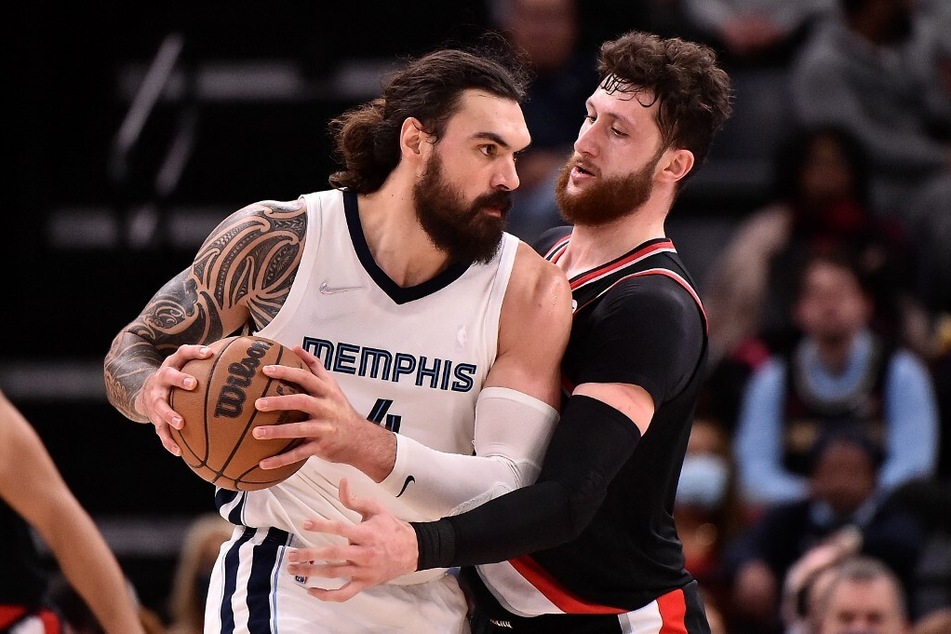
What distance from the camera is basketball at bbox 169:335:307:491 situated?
3.55 m

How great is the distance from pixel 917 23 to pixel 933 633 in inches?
180

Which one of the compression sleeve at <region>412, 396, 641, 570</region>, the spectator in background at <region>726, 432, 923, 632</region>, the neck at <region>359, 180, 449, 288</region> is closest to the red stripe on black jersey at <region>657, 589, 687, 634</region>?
the compression sleeve at <region>412, 396, 641, 570</region>

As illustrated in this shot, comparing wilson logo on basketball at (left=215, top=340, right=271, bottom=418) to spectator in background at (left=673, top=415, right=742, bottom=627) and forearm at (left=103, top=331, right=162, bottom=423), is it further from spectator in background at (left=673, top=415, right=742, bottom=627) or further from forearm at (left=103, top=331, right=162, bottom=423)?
spectator in background at (left=673, top=415, right=742, bottom=627)

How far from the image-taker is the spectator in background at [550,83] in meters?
8.28

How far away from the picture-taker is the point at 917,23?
9.58m

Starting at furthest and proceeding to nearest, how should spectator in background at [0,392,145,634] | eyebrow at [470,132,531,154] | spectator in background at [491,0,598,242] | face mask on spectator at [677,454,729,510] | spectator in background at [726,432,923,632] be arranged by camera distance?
1. spectator in background at [491,0,598,242]
2. face mask on spectator at [677,454,729,510]
3. spectator in background at [726,432,923,632]
4. spectator in background at [0,392,145,634]
5. eyebrow at [470,132,531,154]

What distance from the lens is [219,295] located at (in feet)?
13.2

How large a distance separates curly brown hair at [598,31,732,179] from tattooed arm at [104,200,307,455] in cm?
109

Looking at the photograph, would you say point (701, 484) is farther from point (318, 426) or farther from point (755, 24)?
point (318, 426)

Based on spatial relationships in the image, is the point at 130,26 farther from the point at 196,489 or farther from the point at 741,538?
the point at 741,538

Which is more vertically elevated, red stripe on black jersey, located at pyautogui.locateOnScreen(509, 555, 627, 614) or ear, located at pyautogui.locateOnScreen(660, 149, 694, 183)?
ear, located at pyautogui.locateOnScreen(660, 149, 694, 183)

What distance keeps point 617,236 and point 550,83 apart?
4319 mm

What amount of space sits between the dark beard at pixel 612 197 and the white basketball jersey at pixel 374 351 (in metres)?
0.46

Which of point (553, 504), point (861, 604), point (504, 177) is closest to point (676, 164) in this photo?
point (504, 177)
